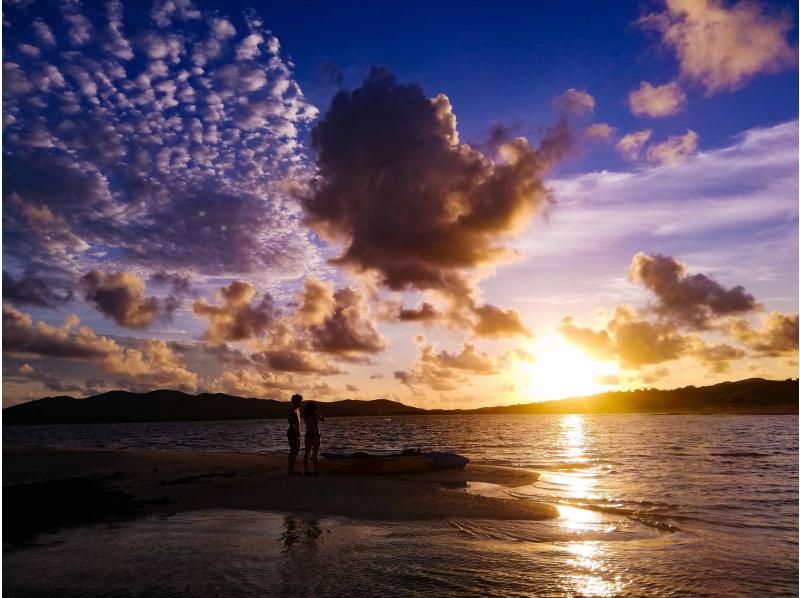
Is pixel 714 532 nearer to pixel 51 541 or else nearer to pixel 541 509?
pixel 541 509

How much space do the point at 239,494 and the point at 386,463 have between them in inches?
289

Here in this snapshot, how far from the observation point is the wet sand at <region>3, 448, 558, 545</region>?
13438 mm

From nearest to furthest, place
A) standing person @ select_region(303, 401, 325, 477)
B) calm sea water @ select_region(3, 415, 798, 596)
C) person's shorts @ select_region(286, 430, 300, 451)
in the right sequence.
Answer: calm sea water @ select_region(3, 415, 798, 596) → standing person @ select_region(303, 401, 325, 477) → person's shorts @ select_region(286, 430, 300, 451)

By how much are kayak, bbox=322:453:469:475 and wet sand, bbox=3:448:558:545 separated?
45 centimetres

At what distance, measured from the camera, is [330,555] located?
9352mm

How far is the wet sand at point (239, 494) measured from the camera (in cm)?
1344

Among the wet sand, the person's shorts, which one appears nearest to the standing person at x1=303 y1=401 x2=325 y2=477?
the person's shorts

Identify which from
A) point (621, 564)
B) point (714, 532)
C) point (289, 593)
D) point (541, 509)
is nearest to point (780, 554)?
point (714, 532)

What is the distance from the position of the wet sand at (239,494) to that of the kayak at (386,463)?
1.46 feet

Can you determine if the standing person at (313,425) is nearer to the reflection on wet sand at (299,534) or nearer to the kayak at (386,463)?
the kayak at (386,463)

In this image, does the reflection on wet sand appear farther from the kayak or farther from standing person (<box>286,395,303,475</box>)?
the kayak

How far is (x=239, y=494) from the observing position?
16.5 meters

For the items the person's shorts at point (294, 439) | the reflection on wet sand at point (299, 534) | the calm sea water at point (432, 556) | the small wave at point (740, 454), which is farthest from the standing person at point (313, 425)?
the small wave at point (740, 454)

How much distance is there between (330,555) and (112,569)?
11.5 feet
